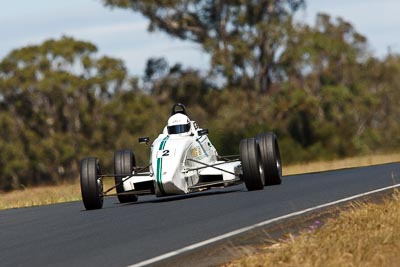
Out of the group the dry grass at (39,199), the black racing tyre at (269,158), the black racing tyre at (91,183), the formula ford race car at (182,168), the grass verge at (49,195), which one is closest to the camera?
the formula ford race car at (182,168)

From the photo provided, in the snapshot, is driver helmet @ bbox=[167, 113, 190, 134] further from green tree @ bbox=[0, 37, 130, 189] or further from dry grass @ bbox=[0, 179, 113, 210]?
green tree @ bbox=[0, 37, 130, 189]

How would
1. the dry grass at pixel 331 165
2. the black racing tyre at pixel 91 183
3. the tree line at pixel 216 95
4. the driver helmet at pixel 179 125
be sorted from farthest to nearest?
the tree line at pixel 216 95
the dry grass at pixel 331 165
the driver helmet at pixel 179 125
the black racing tyre at pixel 91 183

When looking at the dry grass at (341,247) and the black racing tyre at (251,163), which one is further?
the black racing tyre at (251,163)

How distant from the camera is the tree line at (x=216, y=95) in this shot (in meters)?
55.5

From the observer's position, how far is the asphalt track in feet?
38.2

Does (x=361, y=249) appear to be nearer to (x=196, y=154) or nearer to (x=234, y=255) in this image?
(x=234, y=255)

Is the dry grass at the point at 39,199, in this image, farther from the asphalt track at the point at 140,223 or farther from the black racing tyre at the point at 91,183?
the black racing tyre at the point at 91,183

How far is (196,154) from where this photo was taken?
19.5m

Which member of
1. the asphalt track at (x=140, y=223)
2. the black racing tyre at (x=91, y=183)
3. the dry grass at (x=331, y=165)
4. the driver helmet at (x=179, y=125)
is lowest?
the dry grass at (x=331, y=165)

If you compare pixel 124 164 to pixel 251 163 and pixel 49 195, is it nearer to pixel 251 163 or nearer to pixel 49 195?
pixel 251 163

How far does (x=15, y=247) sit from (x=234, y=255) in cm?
323

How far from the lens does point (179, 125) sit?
64.8ft

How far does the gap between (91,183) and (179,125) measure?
2.09 m

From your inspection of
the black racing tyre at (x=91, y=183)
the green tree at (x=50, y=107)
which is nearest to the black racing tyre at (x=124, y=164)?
the black racing tyre at (x=91, y=183)
